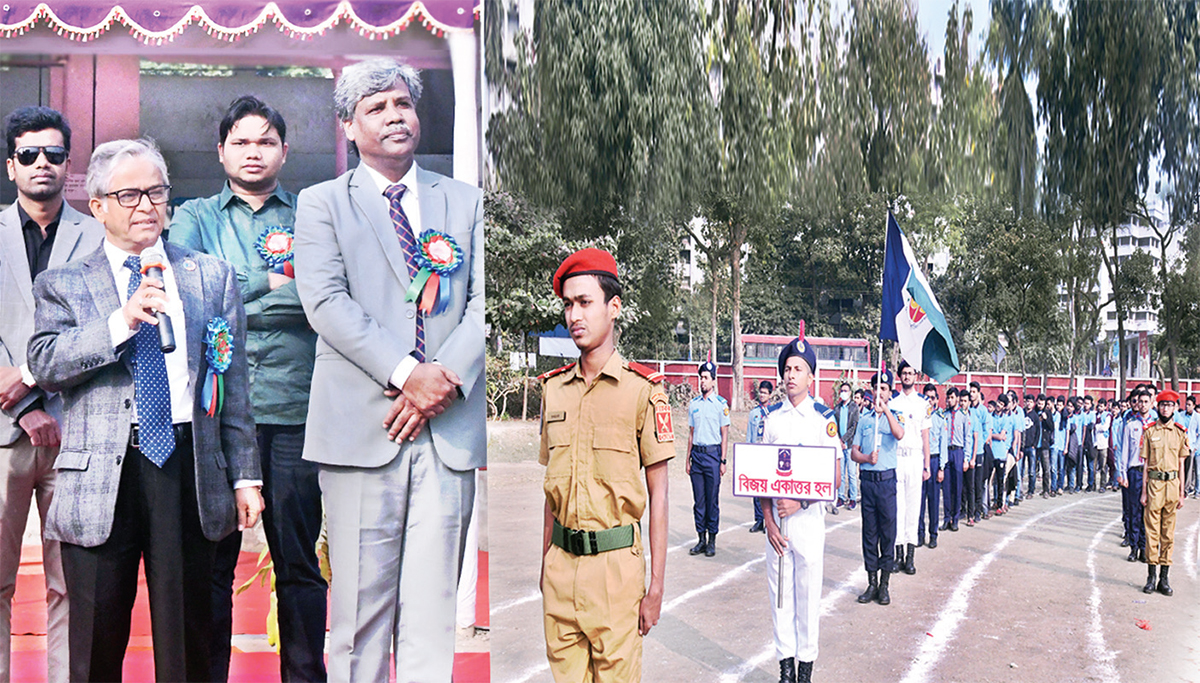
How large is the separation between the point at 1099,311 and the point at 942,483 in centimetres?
129

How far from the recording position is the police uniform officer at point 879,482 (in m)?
4.13

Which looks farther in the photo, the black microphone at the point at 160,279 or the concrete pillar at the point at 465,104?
the concrete pillar at the point at 465,104

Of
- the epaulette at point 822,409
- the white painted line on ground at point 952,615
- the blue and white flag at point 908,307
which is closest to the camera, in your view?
the white painted line on ground at point 952,615

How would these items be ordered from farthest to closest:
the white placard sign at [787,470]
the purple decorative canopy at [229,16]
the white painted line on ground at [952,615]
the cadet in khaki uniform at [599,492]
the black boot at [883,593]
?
the black boot at [883,593] → the white painted line on ground at [952,615] → the white placard sign at [787,470] → the purple decorative canopy at [229,16] → the cadet in khaki uniform at [599,492]

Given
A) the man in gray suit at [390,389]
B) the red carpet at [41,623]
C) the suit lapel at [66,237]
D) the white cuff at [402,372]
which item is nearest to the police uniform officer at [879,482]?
the man in gray suit at [390,389]

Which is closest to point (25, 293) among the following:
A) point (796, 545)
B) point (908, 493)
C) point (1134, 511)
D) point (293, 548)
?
point (293, 548)

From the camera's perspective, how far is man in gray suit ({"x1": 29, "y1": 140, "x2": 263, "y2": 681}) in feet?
9.47

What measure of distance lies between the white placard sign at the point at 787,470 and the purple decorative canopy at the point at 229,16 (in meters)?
2.00

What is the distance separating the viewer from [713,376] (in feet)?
13.1

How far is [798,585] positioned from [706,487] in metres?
0.75

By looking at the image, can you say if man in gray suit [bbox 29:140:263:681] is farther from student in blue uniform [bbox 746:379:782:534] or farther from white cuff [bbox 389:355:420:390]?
student in blue uniform [bbox 746:379:782:534]

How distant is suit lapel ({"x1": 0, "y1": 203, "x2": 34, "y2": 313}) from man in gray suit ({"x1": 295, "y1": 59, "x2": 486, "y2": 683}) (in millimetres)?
933

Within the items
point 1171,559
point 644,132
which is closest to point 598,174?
point 644,132

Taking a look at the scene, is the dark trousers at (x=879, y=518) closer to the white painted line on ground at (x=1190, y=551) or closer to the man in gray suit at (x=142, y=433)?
the white painted line on ground at (x=1190, y=551)
